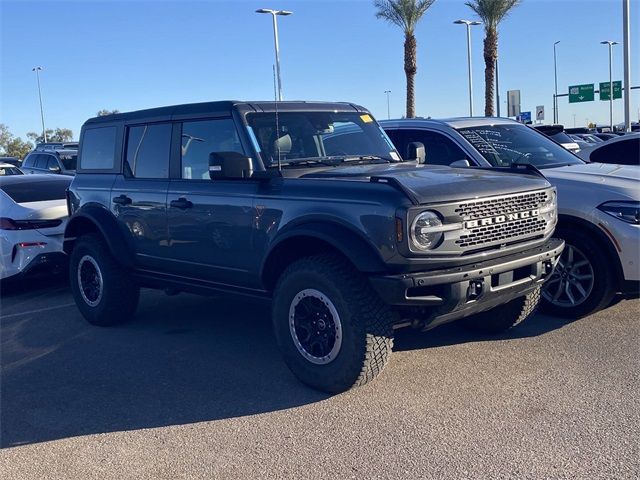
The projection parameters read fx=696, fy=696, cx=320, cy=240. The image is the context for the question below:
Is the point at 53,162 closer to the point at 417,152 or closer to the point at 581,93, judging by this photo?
the point at 417,152

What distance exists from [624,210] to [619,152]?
312cm

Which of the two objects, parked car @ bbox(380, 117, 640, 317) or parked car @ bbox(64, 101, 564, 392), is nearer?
parked car @ bbox(64, 101, 564, 392)

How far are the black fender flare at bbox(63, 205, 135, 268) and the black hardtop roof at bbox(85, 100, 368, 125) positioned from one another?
0.94 meters

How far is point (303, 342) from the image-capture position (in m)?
4.89

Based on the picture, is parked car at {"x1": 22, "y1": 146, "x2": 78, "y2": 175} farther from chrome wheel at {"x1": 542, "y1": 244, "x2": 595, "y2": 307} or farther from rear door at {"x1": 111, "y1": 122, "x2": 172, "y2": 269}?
chrome wheel at {"x1": 542, "y1": 244, "x2": 595, "y2": 307}

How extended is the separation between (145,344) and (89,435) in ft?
6.49

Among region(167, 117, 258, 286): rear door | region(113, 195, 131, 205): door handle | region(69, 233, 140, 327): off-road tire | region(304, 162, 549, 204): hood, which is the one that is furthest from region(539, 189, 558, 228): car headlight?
region(69, 233, 140, 327): off-road tire

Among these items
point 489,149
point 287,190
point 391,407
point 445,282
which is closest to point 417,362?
point 391,407

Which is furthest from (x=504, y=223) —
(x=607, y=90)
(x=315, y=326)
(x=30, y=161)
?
(x=607, y=90)

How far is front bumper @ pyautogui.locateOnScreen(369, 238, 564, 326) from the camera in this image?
170 inches

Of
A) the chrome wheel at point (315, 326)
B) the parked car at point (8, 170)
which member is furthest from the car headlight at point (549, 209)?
the parked car at point (8, 170)

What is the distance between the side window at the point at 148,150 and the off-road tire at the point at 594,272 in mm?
3603

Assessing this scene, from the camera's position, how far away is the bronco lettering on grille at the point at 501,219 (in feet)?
14.8

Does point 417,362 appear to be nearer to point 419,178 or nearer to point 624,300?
point 419,178
